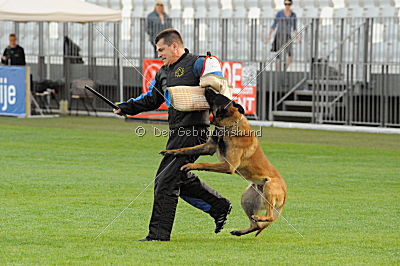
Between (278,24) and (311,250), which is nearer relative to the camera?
(311,250)

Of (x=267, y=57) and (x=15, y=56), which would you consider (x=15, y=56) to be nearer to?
(x=15, y=56)

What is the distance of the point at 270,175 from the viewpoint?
8.22 meters

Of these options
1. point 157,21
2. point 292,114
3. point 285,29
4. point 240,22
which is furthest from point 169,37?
point 157,21

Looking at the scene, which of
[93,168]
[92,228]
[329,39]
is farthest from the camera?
[329,39]

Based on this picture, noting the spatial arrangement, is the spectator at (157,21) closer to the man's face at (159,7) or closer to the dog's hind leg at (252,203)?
the man's face at (159,7)

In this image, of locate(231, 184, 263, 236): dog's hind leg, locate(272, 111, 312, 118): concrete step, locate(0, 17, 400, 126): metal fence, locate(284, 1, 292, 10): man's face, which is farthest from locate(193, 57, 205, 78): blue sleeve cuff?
locate(284, 1, 292, 10): man's face

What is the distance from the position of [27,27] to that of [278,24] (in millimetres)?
8509

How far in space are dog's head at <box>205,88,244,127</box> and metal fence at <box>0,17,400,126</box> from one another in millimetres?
12198

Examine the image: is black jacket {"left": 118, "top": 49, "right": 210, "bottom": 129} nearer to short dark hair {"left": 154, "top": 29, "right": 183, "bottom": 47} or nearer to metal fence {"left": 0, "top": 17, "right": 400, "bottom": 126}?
short dark hair {"left": 154, "top": 29, "right": 183, "bottom": 47}

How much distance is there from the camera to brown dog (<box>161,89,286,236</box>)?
26.4 feet

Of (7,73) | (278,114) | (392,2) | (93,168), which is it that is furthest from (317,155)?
(7,73)

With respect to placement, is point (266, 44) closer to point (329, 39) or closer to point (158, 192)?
point (329, 39)

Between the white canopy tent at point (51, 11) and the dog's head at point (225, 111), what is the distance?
15.2 m

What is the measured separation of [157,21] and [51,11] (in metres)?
3.09
